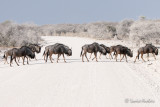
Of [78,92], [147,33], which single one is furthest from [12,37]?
[78,92]

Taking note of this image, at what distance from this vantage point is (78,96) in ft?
26.6

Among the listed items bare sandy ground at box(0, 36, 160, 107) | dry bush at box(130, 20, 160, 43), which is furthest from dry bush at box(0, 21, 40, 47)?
bare sandy ground at box(0, 36, 160, 107)

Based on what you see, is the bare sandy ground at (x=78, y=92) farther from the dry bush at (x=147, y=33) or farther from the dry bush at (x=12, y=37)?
the dry bush at (x=12, y=37)

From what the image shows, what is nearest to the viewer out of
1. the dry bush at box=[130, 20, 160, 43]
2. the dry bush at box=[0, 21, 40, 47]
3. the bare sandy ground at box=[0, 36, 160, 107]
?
the bare sandy ground at box=[0, 36, 160, 107]

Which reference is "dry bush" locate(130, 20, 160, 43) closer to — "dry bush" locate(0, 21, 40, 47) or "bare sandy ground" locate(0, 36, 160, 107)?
"dry bush" locate(0, 21, 40, 47)

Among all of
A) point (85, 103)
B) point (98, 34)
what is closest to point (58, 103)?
point (85, 103)

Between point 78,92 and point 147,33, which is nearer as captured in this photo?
point 78,92

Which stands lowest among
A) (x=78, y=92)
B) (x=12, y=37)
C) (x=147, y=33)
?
(x=78, y=92)

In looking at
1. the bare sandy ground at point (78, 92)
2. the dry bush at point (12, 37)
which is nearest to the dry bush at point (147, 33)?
the dry bush at point (12, 37)

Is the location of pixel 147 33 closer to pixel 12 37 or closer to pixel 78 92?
pixel 12 37

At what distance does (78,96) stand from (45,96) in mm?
1190

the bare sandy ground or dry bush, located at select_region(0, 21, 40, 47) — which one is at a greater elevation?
dry bush, located at select_region(0, 21, 40, 47)

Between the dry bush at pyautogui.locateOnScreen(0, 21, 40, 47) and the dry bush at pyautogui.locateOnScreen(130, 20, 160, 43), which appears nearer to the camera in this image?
the dry bush at pyautogui.locateOnScreen(130, 20, 160, 43)

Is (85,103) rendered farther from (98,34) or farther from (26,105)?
(98,34)
